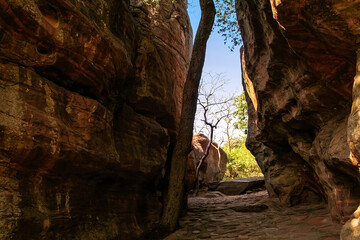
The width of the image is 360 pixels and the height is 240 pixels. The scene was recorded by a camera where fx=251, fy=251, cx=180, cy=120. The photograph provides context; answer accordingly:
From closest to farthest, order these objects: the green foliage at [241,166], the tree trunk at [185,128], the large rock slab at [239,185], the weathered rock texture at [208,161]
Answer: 1. the tree trunk at [185,128]
2. the large rock slab at [239,185]
3. the weathered rock texture at [208,161]
4. the green foliage at [241,166]

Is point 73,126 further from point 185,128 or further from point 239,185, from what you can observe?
point 239,185

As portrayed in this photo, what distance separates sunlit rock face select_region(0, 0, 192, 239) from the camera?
352cm

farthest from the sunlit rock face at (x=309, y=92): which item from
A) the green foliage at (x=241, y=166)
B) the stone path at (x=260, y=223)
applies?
the green foliage at (x=241, y=166)

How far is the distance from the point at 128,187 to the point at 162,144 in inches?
75.2

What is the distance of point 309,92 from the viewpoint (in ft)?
17.1

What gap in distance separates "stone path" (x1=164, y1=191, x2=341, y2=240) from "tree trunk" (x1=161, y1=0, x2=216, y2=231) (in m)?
0.60

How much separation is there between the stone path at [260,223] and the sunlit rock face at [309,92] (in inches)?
20.8

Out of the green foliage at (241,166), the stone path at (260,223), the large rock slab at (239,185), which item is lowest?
the stone path at (260,223)

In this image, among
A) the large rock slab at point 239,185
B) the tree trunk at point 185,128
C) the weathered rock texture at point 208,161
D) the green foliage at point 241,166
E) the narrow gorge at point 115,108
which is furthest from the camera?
the green foliage at point 241,166

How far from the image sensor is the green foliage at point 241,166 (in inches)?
944

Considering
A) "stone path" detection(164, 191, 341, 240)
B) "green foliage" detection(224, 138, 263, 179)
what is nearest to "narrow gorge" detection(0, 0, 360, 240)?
"stone path" detection(164, 191, 341, 240)

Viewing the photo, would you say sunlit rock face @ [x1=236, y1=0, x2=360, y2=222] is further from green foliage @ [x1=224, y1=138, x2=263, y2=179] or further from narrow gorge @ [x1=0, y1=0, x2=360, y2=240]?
green foliage @ [x1=224, y1=138, x2=263, y2=179]

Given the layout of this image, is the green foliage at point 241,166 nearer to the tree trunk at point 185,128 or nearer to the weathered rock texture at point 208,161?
the weathered rock texture at point 208,161

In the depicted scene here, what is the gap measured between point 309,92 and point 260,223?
12.7 ft
